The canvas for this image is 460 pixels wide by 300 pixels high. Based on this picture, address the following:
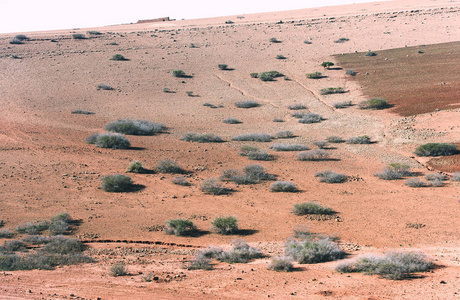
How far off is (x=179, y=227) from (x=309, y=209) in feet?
15.2

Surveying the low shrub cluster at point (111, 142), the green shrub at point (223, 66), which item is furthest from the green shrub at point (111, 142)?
the green shrub at point (223, 66)

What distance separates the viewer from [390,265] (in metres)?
9.49

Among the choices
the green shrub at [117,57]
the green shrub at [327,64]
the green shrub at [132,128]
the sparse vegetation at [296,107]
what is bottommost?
the green shrub at [132,128]

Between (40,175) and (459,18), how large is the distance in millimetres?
58883

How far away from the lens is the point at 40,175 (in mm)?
18969

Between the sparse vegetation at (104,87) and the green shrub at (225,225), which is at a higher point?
the sparse vegetation at (104,87)

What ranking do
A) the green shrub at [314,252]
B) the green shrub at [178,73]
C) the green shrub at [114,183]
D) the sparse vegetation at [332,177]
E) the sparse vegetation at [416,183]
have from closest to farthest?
the green shrub at [314,252]
the green shrub at [114,183]
the sparse vegetation at [416,183]
the sparse vegetation at [332,177]
the green shrub at [178,73]

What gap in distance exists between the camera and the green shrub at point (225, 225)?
13.8m

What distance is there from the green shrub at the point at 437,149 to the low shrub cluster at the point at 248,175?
325 inches

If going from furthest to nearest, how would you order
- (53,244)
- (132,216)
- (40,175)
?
(40,175) < (132,216) < (53,244)

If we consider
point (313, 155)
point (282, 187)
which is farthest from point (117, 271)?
point (313, 155)

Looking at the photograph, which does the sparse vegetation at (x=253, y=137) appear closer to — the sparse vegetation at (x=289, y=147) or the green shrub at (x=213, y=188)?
the sparse vegetation at (x=289, y=147)

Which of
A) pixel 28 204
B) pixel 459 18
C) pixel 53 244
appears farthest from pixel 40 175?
pixel 459 18

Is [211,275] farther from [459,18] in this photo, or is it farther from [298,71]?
[459,18]
